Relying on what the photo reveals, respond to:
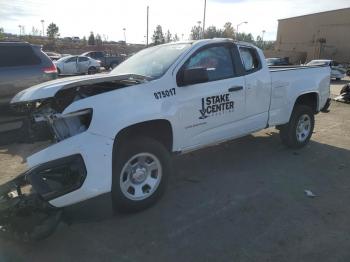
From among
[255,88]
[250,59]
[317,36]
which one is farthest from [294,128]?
[317,36]

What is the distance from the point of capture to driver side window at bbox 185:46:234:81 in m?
5.16

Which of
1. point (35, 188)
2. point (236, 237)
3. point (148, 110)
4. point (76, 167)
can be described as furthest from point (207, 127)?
Answer: point (35, 188)

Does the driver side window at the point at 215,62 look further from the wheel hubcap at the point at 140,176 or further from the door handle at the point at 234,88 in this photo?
the wheel hubcap at the point at 140,176

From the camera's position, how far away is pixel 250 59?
6031 mm

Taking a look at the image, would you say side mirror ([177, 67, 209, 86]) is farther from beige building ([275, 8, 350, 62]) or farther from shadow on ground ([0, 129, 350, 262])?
beige building ([275, 8, 350, 62])

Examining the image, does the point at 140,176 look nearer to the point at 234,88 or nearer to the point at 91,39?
the point at 234,88

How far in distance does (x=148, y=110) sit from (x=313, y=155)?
150 inches

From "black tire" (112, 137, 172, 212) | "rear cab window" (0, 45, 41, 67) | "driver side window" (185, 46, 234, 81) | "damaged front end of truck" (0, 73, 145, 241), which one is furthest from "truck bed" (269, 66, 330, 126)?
"rear cab window" (0, 45, 41, 67)

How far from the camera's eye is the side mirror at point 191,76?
15.3ft

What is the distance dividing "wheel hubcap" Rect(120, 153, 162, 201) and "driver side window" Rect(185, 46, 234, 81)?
53.6 inches

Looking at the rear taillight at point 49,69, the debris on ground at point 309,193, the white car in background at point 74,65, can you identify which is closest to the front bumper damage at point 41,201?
the debris on ground at point 309,193

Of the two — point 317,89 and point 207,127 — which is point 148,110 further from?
point 317,89

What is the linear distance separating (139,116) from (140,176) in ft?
2.34

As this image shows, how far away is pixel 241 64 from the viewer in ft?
18.7
